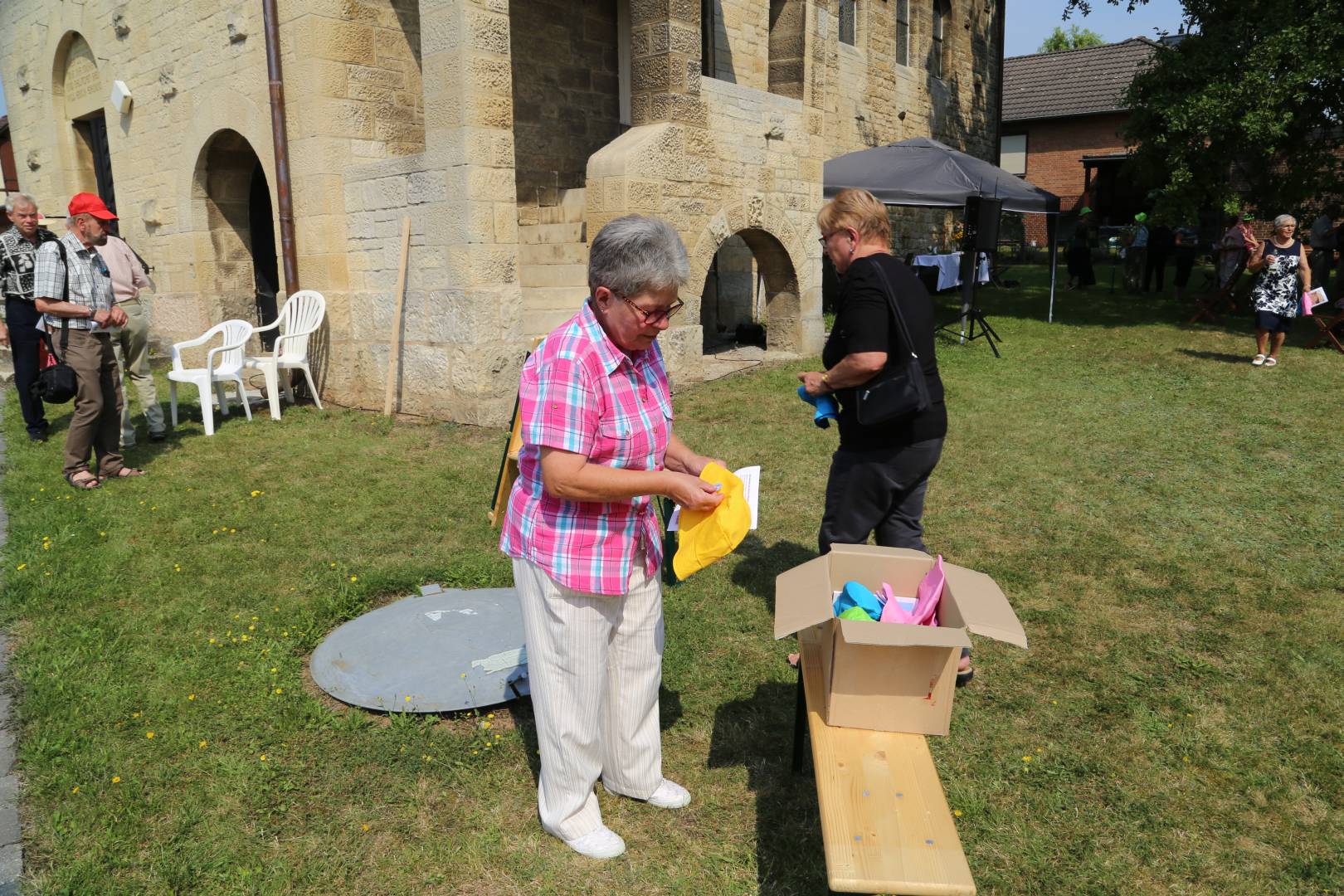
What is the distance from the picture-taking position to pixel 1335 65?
401 inches

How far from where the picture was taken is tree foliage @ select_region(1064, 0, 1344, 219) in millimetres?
10484

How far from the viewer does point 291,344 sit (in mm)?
8617

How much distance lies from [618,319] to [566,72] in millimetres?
9862

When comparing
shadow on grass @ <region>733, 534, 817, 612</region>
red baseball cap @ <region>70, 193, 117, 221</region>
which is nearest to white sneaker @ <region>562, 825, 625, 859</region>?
shadow on grass @ <region>733, 534, 817, 612</region>

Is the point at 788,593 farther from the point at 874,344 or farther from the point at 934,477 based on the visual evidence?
the point at 934,477

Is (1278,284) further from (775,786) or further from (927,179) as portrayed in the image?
(775,786)

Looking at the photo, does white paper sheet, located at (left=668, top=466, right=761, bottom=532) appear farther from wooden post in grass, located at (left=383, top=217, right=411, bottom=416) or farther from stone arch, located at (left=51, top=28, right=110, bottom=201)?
stone arch, located at (left=51, top=28, right=110, bottom=201)

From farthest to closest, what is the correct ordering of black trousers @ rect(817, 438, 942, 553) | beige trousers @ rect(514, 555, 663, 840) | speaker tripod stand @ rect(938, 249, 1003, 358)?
speaker tripod stand @ rect(938, 249, 1003, 358), black trousers @ rect(817, 438, 942, 553), beige trousers @ rect(514, 555, 663, 840)

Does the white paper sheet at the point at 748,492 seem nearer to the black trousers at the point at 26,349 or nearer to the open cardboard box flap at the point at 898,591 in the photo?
the open cardboard box flap at the point at 898,591

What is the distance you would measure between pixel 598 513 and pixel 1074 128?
33444mm

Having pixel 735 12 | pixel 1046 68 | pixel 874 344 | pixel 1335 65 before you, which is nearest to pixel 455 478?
pixel 874 344

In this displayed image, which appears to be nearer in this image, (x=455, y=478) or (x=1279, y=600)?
(x=1279, y=600)

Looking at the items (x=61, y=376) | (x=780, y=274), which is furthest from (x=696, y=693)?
(x=780, y=274)

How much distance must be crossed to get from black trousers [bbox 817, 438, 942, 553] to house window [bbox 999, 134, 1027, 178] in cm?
3180
